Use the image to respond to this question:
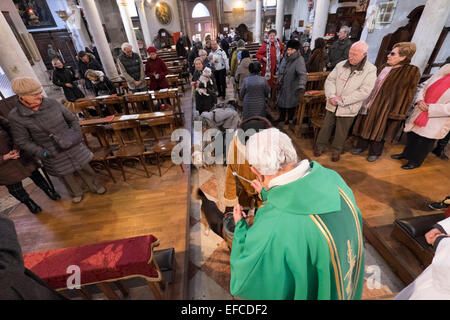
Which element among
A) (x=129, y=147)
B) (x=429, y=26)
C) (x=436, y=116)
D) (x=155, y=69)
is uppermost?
(x=429, y=26)

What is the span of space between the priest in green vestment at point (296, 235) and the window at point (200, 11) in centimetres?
2314

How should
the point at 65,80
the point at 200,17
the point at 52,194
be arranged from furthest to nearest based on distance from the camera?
the point at 200,17 → the point at 65,80 → the point at 52,194

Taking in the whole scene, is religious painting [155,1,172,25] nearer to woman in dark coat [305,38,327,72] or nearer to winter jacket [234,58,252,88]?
winter jacket [234,58,252,88]

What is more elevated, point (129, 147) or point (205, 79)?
point (205, 79)

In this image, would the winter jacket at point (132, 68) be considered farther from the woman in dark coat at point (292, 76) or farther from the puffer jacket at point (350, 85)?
the puffer jacket at point (350, 85)

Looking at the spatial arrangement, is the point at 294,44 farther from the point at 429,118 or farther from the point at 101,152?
the point at 101,152

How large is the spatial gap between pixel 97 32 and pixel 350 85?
24.3ft

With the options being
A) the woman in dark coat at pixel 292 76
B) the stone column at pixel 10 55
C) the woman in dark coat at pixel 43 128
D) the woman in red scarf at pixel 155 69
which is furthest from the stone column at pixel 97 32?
the woman in dark coat at pixel 292 76

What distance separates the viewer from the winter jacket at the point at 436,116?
2721 millimetres

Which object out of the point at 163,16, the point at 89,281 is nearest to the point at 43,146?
the point at 89,281

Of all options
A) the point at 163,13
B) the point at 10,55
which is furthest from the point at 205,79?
the point at 163,13

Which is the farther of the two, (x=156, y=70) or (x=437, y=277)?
(x=156, y=70)

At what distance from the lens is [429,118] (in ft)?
9.78

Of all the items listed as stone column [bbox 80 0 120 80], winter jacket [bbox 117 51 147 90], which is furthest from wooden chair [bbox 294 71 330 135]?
stone column [bbox 80 0 120 80]
